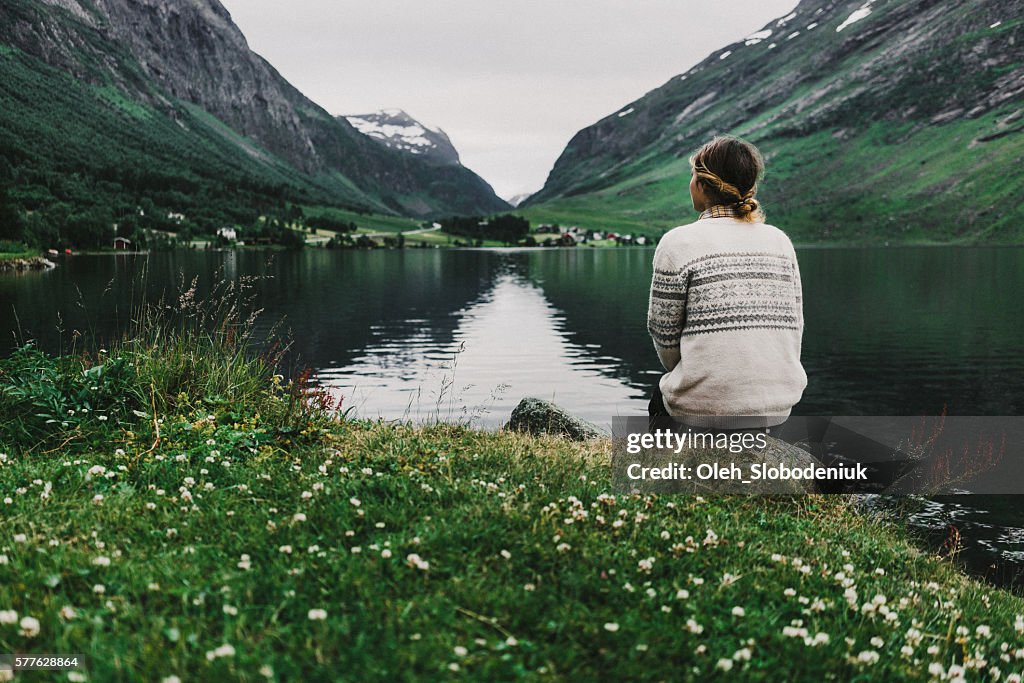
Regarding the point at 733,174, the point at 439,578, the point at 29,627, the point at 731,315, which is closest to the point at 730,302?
the point at 731,315

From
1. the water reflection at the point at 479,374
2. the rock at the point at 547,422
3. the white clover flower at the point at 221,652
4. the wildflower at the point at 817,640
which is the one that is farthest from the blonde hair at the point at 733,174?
the water reflection at the point at 479,374

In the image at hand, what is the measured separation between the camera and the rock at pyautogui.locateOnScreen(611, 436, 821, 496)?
821 cm

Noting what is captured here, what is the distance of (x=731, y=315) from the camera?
6.87m

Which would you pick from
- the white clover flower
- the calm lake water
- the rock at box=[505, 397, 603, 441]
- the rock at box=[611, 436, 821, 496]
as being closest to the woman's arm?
the rock at box=[611, 436, 821, 496]

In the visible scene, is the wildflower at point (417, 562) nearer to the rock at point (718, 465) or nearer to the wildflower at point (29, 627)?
the wildflower at point (29, 627)

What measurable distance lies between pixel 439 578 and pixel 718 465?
421 cm

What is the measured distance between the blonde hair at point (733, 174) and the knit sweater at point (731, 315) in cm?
14

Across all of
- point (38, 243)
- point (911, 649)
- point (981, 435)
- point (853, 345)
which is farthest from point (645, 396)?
point (38, 243)

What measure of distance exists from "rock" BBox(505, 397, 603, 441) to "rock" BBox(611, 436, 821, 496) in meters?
5.83

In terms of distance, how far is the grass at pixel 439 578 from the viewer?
173 inches

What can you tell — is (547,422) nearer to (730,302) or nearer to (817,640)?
(730,302)

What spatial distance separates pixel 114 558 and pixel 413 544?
6.95 ft

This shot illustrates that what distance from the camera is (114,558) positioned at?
17.9 feet

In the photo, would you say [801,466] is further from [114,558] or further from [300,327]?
[300,327]
